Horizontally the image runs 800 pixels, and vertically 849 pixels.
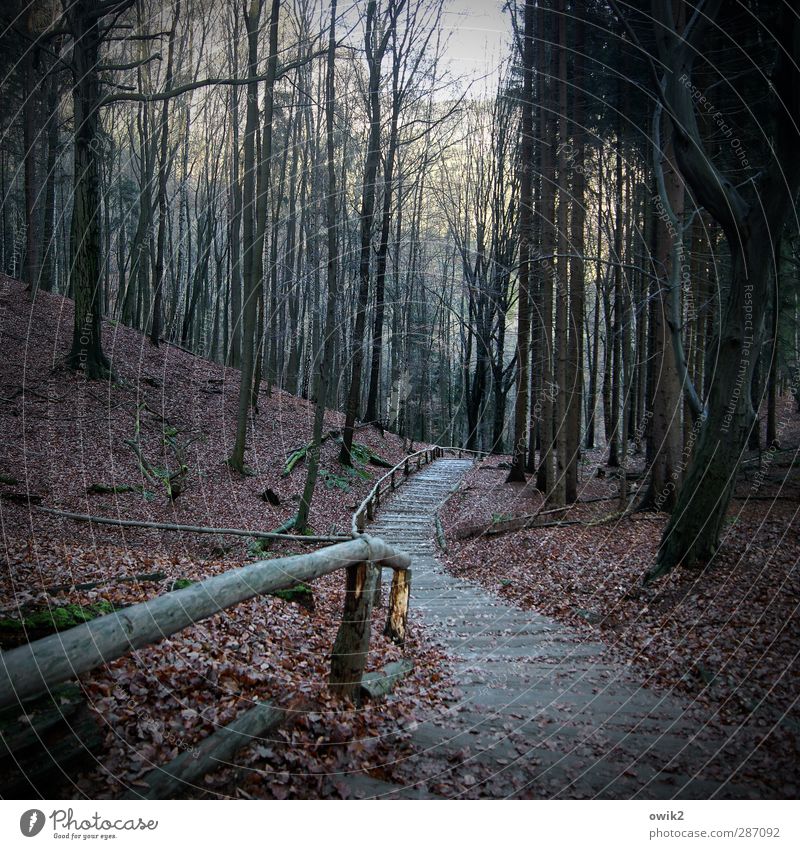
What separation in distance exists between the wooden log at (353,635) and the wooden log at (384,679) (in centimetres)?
8

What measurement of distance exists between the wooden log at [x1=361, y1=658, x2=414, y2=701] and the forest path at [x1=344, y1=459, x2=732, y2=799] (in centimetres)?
52

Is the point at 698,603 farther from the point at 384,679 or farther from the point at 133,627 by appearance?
the point at 133,627

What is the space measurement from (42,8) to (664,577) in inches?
340

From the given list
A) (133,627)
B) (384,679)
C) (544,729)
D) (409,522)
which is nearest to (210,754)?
(133,627)

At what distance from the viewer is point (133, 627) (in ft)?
7.04

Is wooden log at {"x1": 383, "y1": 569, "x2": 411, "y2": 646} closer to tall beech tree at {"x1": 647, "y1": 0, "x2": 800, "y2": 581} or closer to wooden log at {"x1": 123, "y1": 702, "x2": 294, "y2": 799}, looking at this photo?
wooden log at {"x1": 123, "y1": 702, "x2": 294, "y2": 799}

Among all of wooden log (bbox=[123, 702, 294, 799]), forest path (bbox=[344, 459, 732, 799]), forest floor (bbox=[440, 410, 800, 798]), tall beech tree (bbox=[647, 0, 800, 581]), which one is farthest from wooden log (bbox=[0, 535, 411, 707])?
tall beech tree (bbox=[647, 0, 800, 581])

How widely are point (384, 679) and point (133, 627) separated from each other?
8.08ft

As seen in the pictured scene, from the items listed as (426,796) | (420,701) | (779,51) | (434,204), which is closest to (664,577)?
(420,701)

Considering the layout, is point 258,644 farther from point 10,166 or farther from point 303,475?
point 10,166

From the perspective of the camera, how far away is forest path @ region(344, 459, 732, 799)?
2855mm

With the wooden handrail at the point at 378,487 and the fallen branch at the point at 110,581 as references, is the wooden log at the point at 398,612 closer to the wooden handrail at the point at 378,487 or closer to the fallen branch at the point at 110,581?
the wooden handrail at the point at 378,487

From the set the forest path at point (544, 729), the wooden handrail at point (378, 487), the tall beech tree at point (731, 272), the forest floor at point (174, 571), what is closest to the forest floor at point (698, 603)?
the forest path at point (544, 729)
